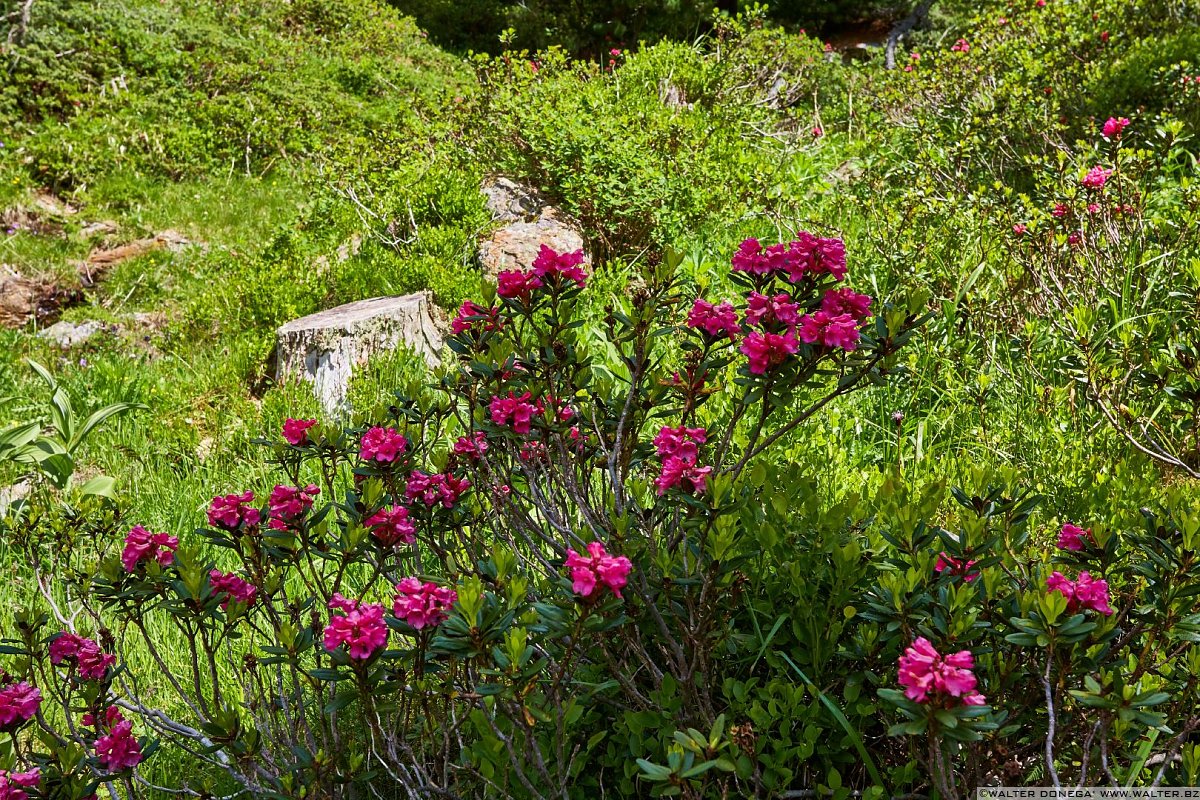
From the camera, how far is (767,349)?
5.43 feet

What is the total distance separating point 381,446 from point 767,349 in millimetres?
877

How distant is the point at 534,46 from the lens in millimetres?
14383

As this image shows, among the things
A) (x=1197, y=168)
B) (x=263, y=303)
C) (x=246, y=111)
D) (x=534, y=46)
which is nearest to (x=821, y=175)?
(x=1197, y=168)

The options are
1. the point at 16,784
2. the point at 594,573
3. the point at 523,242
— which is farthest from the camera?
the point at 523,242

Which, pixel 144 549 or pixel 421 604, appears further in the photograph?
pixel 144 549

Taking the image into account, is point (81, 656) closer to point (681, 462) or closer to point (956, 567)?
point (681, 462)

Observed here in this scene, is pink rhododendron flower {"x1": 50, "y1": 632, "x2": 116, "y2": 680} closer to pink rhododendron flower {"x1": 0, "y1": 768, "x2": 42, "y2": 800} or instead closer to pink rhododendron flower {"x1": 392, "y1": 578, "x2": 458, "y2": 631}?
pink rhododendron flower {"x1": 0, "y1": 768, "x2": 42, "y2": 800}

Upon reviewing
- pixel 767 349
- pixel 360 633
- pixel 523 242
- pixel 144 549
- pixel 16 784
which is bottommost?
pixel 523 242

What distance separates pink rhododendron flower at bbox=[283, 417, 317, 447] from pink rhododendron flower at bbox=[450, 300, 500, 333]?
1.46 ft

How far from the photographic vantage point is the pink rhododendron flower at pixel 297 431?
6.70 feet

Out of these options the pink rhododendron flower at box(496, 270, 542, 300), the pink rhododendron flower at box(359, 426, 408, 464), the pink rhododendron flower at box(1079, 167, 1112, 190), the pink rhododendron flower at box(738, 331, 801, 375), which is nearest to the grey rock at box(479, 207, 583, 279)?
the pink rhododendron flower at box(1079, 167, 1112, 190)

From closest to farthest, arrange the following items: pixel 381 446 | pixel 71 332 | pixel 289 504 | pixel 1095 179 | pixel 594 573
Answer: pixel 594 573 < pixel 289 504 < pixel 381 446 < pixel 1095 179 < pixel 71 332

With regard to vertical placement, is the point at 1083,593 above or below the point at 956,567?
above

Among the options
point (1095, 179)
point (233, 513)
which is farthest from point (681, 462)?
point (1095, 179)
